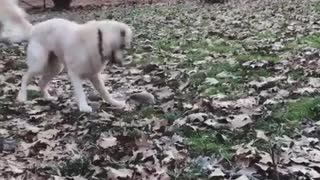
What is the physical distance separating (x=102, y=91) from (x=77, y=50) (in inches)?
24.4

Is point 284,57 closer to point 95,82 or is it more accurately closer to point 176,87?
point 176,87

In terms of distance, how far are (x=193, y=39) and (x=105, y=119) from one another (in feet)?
19.7

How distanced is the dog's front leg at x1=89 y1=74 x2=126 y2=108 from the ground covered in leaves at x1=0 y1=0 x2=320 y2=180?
0.11 metres

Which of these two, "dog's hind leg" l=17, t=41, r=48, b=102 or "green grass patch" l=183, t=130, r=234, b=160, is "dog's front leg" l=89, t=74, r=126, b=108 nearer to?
"dog's hind leg" l=17, t=41, r=48, b=102

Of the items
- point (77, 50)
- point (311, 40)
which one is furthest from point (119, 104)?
point (311, 40)

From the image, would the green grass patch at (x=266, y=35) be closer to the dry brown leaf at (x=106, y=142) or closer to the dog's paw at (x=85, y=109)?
the dog's paw at (x=85, y=109)

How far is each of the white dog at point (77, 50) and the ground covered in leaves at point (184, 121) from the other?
0.23 metres

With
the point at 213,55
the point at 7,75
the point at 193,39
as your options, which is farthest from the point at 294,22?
the point at 7,75

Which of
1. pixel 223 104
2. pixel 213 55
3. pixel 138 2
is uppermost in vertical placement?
pixel 223 104

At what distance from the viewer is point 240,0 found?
23.1m

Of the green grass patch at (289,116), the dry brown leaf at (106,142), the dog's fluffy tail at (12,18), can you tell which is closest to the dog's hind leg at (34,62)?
the dog's fluffy tail at (12,18)

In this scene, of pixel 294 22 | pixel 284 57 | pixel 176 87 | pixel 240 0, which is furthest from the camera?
pixel 240 0

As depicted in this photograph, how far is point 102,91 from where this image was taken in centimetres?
637

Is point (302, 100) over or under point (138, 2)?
over
